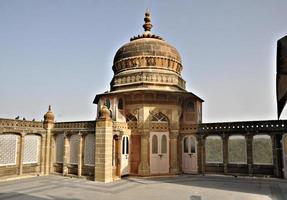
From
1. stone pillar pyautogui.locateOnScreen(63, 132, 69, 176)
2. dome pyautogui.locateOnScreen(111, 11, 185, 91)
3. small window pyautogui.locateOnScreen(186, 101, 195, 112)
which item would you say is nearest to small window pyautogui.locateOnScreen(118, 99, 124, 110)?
dome pyautogui.locateOnScreen(111, 11, 185, 91)

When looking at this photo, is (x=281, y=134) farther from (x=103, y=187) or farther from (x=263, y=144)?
(x=103, y=187)

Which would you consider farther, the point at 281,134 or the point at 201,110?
the point at 201,110

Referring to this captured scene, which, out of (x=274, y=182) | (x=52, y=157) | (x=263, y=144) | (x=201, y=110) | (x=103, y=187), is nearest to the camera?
(x=103, y=187)

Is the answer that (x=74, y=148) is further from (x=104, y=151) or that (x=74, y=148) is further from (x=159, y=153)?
(x=159, y=153)

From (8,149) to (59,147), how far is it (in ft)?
11.5

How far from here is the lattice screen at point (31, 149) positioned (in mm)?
17645

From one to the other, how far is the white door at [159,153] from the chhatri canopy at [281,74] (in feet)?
51.7

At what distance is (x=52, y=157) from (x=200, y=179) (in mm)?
10737

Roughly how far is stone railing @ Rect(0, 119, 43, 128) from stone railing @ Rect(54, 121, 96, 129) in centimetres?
137

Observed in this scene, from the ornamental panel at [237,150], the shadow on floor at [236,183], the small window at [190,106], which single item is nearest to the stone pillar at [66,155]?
the shadow on floor at [236,183]

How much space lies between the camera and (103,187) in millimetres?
13750

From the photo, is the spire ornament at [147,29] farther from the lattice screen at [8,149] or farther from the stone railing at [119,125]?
the lattice screen at [8,149]

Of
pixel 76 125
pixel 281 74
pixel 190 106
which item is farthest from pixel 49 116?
pixel 281 74

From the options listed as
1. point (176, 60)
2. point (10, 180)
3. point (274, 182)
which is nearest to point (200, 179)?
point (274, 182)
